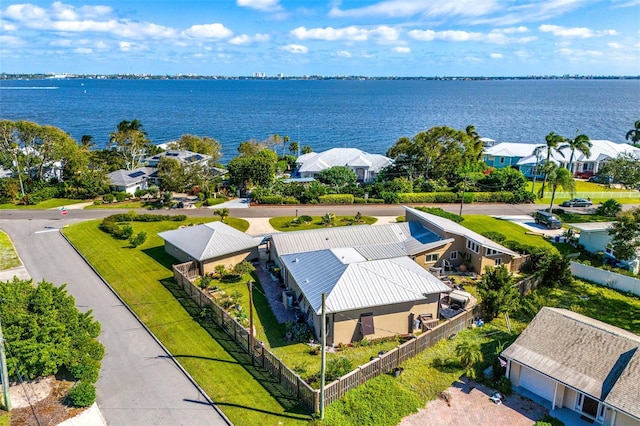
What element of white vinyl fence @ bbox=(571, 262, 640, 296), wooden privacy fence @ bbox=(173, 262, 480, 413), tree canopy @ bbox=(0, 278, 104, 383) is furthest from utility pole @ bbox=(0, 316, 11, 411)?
white vinyl fence @ bbox=(571, 262, 640, 296)

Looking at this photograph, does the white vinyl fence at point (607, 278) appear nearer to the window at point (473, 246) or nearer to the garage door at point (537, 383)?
the window at point (473, 246)

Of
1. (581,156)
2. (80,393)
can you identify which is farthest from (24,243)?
(581,156)

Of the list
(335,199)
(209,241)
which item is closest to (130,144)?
(335,199)

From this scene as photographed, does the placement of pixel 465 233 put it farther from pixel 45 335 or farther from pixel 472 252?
pixel 45 335

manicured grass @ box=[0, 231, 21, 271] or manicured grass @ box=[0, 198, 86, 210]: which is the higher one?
manicured grass @ box=[0, 198, 86, 210]

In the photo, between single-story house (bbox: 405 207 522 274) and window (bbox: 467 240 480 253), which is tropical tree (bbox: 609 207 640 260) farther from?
window (bbox: 467 240 480 253)

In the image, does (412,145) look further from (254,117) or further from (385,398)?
(254,117)

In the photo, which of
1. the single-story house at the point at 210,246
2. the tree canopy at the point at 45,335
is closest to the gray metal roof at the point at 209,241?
the single-story house at the point at 210,246

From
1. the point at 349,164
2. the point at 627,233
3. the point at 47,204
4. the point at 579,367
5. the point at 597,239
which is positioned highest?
the point at 627,233

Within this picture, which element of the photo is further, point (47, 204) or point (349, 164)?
point (349, 164)
